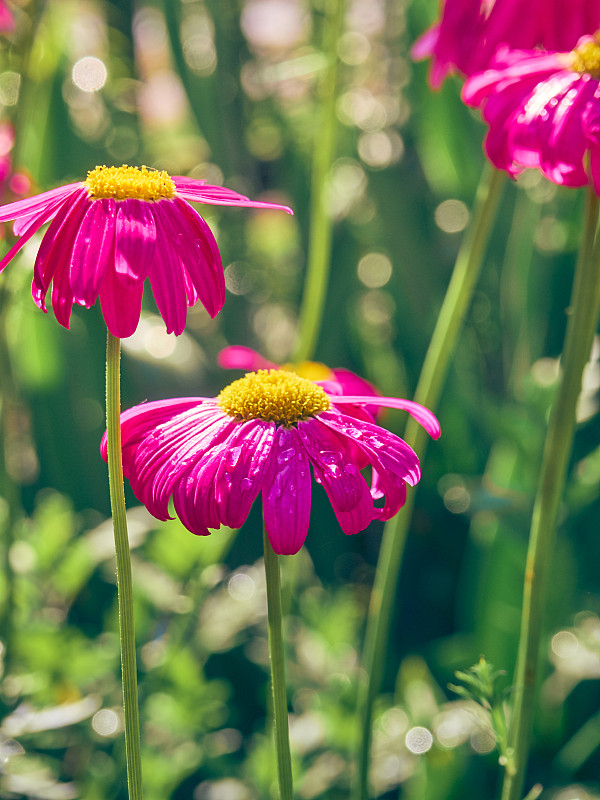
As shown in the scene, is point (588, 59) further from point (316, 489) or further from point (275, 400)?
point (316, 489)

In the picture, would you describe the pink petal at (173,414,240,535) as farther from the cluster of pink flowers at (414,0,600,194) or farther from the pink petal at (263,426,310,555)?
the cluster of pink flowers at (414,0,600,194)

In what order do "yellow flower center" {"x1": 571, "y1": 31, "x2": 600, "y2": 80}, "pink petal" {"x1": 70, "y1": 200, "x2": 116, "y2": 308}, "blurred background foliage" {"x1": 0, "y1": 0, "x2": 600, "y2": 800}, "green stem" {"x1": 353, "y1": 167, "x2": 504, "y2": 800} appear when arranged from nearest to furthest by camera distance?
"pink petal" {"x1": 70, "y1": 200, "x2": 116, "y2": 308}, "yellow flower center" {"x1": 571, "y1": 31, "x2": 600, "y2": 80}, "green stem" {"x1": 353, "y1": 167, "x2": 504, "y2": 800}, "blurred background foliage" {"x1": 0, "y1": 0, "x2": 600, "y2": 800}

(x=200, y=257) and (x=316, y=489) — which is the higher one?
(x=200, y=257)

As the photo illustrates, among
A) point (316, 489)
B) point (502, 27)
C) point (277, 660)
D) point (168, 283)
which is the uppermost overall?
point (502, 27)

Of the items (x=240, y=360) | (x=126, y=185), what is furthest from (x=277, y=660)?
(x=240, y=360)

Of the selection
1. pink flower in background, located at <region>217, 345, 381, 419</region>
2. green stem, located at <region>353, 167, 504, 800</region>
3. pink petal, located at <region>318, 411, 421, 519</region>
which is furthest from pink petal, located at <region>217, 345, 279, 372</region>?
pink petal, located at <region>318, 411, 421, 519</region>

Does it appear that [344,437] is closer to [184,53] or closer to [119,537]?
[119,537]
